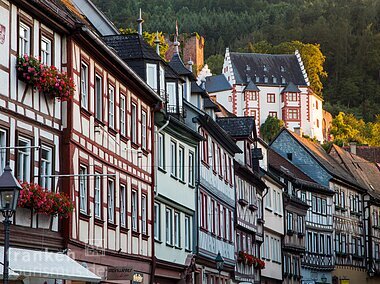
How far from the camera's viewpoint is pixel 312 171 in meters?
69.4

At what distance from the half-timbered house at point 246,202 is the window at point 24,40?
2643 centimetres

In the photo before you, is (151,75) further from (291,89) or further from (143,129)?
(291,89)

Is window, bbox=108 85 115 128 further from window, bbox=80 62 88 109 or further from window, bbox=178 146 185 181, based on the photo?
window, bbox=178 146 185 181

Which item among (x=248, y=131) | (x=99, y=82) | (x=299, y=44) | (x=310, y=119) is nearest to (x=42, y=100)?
(x=99, y=82)

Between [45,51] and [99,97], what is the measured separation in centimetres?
412

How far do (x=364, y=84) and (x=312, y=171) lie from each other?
116 meters

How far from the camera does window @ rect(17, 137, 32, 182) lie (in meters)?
20.9

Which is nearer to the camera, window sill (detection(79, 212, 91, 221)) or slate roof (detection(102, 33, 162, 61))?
window sill (detection(79, 212, 91, 221))

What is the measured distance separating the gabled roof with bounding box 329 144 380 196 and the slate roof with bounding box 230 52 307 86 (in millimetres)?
62341


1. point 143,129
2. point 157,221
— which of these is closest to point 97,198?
point 143,129

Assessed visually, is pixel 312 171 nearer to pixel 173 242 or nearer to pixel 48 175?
pixel 173 242

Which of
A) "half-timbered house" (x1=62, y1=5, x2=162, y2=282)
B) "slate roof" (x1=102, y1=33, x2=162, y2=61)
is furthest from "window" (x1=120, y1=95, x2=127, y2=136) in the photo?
"slate roof" (x1=102, y1=33, x2=162, y2=61)

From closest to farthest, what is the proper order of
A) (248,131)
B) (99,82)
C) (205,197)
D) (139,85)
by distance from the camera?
(99,82)
(139,85)
(205,197)
(248,131)

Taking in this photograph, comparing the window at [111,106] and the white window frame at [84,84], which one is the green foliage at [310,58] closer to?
the window at [111,106]
